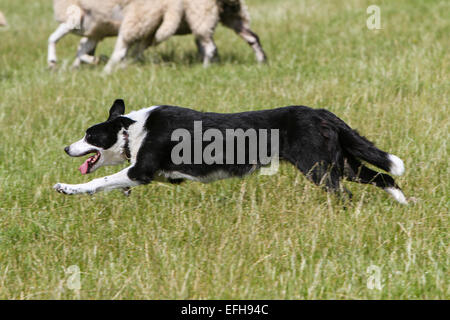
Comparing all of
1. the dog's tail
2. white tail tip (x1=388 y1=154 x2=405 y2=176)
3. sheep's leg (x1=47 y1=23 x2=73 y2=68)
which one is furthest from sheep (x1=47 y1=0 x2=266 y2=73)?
white tail tip (x1=388 y1=154 x2=405 y2=176)

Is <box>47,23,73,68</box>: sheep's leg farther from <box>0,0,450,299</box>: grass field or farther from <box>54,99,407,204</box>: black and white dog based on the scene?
<box>54,99,407,204</box>: black and white dog

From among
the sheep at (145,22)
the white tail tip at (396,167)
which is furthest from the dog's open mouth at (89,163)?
the sheep at (145,22)

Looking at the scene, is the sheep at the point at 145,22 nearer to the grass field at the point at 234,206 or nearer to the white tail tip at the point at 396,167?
the grass field at the point at 234,206

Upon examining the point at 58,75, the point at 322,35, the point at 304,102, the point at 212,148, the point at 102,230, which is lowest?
the point at 102,230

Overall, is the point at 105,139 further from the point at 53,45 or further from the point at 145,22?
the point at 53,45

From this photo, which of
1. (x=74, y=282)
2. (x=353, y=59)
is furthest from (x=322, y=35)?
(x=74, y=282)

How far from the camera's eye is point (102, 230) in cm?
392

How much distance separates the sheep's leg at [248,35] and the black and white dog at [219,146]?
4501mm

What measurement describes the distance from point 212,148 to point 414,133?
213cm

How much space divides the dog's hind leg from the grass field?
0.09 metres

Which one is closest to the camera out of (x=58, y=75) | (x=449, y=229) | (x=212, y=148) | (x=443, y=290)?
(x=443, y=290)

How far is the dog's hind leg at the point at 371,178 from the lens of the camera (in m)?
4.21

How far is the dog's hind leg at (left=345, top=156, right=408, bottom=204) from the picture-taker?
421cm

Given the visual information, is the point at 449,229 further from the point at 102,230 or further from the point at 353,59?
the point at 353,59
